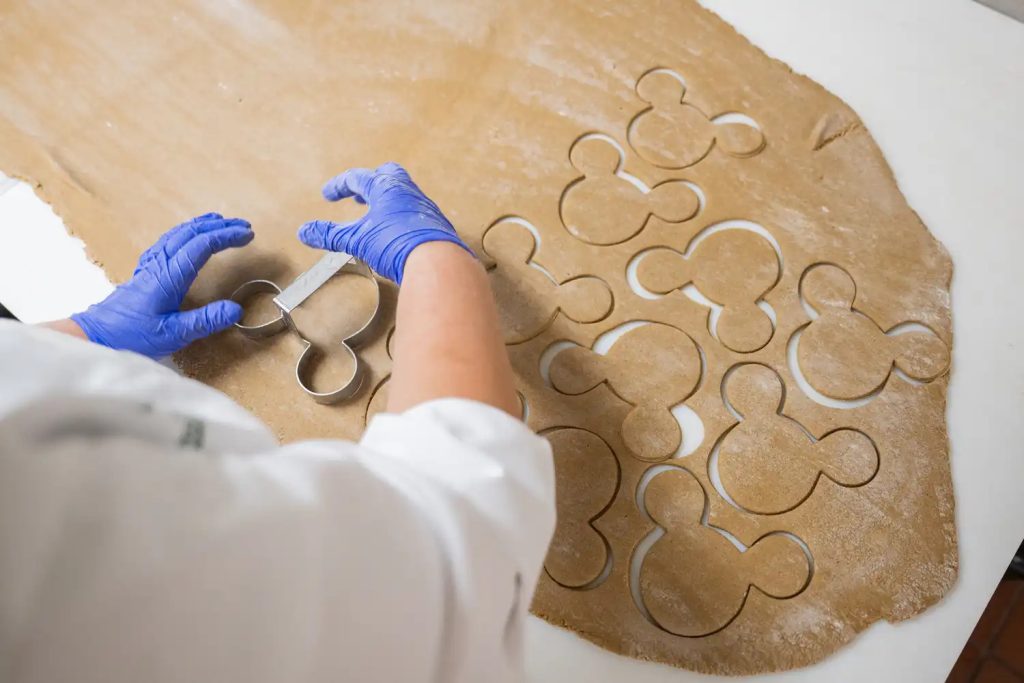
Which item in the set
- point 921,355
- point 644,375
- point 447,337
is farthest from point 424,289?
point 921,355

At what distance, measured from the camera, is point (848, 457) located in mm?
1098

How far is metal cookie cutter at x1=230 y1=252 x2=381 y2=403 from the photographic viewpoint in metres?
1.18

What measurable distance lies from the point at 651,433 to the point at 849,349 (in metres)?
0.35

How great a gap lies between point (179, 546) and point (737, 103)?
1.22 meters

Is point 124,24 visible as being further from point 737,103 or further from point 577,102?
point 737,103

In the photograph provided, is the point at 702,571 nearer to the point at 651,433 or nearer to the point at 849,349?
the point at 651,433

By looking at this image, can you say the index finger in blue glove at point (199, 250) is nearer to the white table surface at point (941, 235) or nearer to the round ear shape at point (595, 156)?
the white table surface at point (941, 235)

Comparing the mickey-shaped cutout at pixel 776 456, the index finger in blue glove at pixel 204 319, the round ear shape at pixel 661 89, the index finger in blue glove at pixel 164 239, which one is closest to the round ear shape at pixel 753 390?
the mickey-shaped cutout at pixel 776 456

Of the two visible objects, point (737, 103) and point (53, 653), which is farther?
point (737, 103)

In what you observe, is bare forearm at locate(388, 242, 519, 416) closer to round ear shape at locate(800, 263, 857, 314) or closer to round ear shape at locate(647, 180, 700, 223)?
round ear shape at locate(647, 180, 700, 223)

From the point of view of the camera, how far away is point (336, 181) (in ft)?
4.22

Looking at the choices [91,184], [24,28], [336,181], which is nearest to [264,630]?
[336,181]

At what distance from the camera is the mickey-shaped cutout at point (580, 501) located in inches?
41.9

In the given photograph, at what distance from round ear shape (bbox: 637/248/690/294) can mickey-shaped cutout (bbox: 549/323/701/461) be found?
71mm
